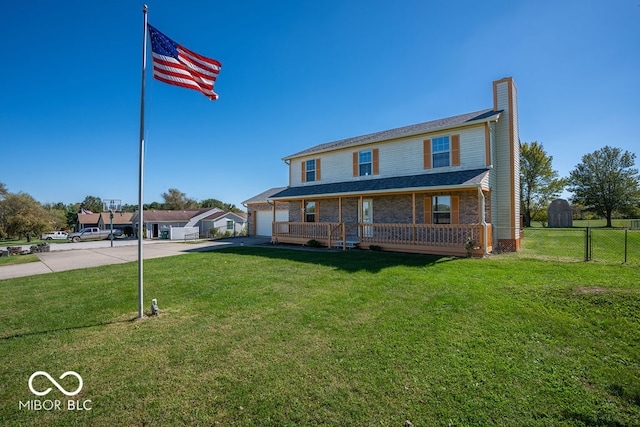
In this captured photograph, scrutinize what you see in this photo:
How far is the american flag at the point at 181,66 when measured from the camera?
5.17 meters

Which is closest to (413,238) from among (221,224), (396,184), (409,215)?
(409,215)

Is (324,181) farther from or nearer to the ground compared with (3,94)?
nearer to the ground

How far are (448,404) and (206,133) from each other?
817 inches

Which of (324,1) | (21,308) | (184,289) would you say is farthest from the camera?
(324,1)

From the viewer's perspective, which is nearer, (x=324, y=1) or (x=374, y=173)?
(x=324, y=1)

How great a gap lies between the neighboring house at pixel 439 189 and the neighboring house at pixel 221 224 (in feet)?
52.9

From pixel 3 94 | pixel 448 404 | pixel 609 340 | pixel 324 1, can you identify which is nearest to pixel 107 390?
pixel 448 404

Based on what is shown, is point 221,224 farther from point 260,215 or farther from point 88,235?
point 88,235

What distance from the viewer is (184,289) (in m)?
6.97

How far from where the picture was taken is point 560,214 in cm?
3078

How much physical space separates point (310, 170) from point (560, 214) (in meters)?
31.3

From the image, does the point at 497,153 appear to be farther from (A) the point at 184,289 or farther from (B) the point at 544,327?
(A) the point at 184,289

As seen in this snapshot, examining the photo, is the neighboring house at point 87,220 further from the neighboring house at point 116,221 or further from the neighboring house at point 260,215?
the neighboring house at point 260,215

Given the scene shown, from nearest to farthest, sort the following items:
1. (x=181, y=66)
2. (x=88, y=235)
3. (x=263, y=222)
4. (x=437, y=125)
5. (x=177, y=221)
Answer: (x=181, y=66)
(x=437, y=125)
(x=263, y=222)
(x=88, y=235)
(x=177, y=221)
